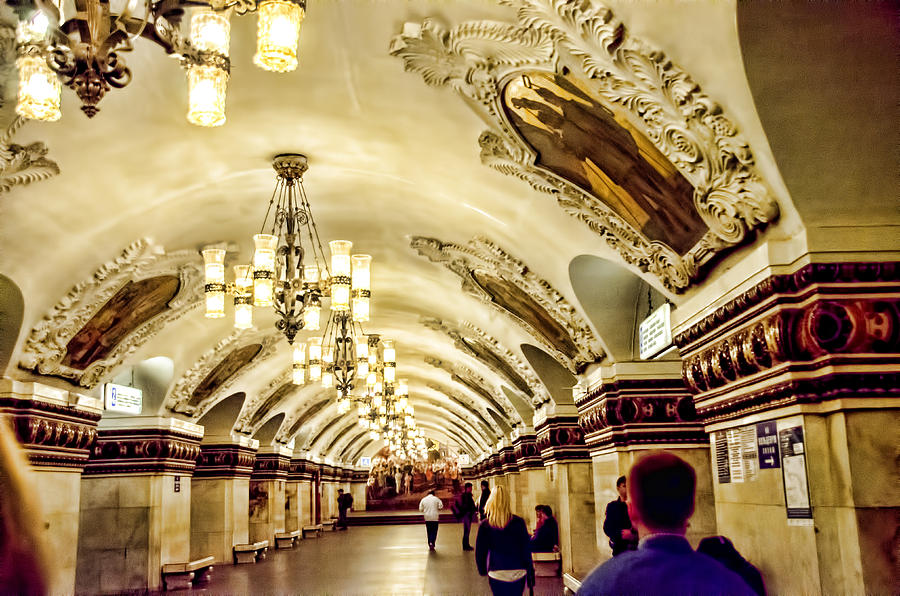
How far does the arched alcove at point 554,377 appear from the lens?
1371 cm

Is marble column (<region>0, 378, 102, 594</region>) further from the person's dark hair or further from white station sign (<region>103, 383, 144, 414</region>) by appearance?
the person's dark hair

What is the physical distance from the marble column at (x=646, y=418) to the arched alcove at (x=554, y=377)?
3.85m

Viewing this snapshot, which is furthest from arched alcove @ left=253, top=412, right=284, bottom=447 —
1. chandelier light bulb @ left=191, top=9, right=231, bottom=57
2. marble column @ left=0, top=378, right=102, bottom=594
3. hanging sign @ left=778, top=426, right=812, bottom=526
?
chandelier light bulb @ left=191, top=9, right=231, bottom=57

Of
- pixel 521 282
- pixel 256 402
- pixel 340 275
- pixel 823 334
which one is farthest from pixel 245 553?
pixel 823 334

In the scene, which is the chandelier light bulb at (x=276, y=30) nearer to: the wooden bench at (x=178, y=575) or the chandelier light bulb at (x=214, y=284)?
the chandelier light bulb at (x=214, y=284)

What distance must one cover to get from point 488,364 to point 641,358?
291 inches

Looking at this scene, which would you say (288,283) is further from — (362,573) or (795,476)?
(362,573)

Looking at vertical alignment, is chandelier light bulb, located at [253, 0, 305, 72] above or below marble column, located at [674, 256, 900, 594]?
above

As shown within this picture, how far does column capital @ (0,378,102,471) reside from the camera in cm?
990

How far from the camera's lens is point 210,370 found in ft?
51.7

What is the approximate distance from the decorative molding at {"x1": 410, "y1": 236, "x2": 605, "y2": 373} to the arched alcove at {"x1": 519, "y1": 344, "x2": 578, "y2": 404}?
6.73 feet

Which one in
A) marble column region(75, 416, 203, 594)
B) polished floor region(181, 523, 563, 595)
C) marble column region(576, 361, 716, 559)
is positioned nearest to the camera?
marble column region(576, 361, 716, 559)

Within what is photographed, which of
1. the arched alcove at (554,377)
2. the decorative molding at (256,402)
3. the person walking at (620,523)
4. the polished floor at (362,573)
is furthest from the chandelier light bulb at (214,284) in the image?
the decorative molding at (256,402)

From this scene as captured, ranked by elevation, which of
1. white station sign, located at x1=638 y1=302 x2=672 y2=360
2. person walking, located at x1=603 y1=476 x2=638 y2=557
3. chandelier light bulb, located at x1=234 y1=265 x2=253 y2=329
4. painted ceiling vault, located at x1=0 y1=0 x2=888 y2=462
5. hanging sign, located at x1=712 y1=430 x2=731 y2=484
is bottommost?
person walking, located at x1=603 y1=476 x2=638 y2=557
